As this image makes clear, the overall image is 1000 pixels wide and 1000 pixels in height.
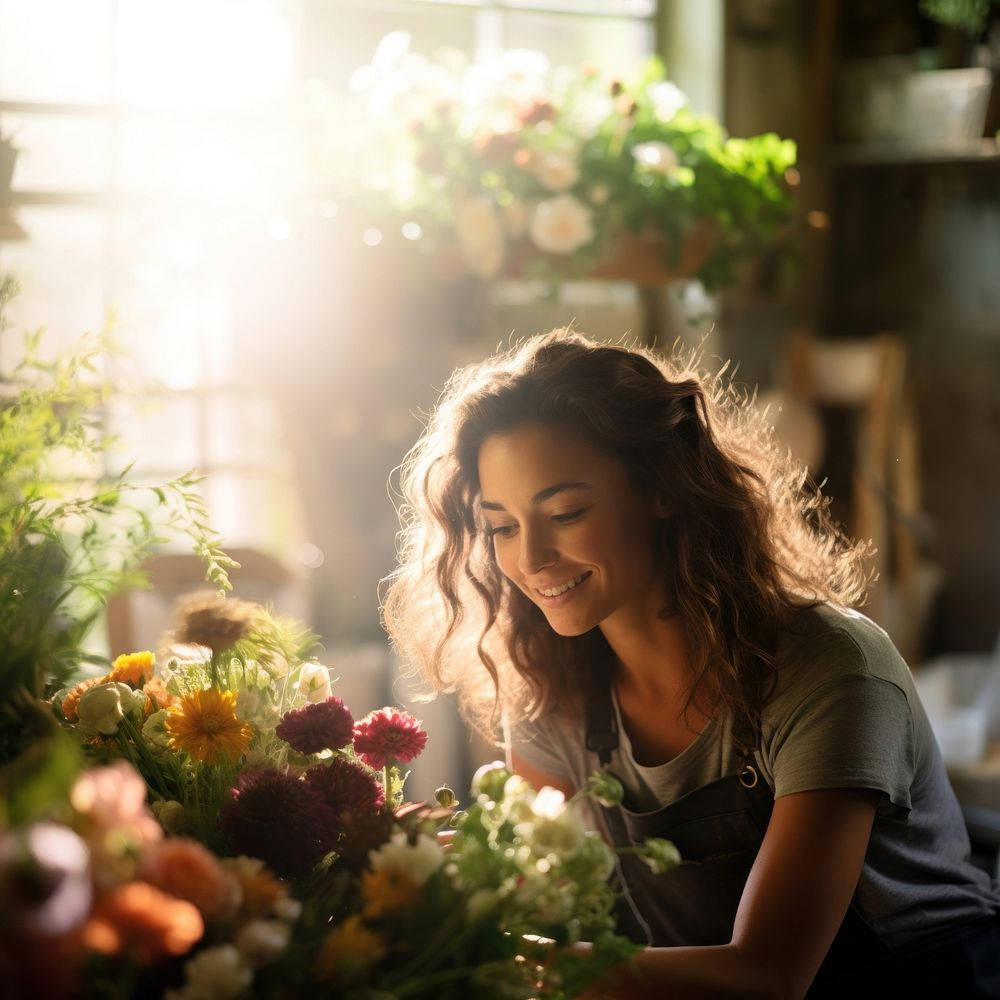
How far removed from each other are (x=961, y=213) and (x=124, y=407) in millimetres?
2338

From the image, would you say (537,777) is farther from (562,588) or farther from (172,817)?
(172,817)

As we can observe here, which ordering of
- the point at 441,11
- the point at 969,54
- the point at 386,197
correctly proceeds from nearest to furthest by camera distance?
the point at 386,197
the point at 441,11
the point at 969,54

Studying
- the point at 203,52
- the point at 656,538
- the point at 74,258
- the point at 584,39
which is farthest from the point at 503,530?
the point at 584,39

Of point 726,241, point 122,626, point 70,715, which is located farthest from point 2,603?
point 726,241

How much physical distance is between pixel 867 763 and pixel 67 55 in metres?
2.10

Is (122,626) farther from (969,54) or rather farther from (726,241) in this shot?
(969,54)

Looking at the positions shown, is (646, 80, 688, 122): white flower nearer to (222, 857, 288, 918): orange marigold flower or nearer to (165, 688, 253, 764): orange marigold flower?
(165, 688, 253, 764): orange marigold flower

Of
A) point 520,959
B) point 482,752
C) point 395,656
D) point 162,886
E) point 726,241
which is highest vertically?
point 726,241

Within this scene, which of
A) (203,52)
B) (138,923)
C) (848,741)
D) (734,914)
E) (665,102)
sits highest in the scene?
(203,52)

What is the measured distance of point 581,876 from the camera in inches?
28.3

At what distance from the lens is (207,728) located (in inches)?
34.1

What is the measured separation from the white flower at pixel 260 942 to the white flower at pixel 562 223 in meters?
1.93

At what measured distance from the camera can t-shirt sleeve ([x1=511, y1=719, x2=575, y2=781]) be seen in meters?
1.45

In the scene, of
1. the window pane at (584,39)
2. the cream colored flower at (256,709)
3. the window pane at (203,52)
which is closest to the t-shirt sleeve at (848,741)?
the cream colored flower at (256,709)
